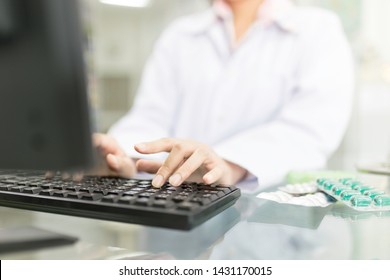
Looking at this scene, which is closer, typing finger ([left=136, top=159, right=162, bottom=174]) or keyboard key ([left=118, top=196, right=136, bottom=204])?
keyboard key ([left=118, top=196, right=136, bottom=204])

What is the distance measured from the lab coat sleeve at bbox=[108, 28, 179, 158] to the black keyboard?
0.53 meters

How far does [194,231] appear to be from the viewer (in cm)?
41

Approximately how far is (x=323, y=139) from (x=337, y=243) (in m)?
0.59

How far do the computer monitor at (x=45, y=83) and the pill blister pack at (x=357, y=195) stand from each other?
341mm

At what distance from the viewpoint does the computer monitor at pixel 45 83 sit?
311 millimetres

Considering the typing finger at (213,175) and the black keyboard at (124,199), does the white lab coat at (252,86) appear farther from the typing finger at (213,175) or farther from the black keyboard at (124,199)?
the black keyboard at (124,199)

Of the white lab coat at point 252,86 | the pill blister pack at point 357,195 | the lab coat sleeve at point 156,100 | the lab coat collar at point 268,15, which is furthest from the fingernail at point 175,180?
the lab coat collar at point 268,15

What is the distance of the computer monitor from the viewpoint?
311 millimetres

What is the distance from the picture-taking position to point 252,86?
1.15 meters

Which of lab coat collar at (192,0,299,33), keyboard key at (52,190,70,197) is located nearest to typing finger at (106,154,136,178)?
keyboard key at (52,190,70,197)

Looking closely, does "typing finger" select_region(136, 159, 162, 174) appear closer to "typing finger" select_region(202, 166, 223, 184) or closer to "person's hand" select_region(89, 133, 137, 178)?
"person's hand" select_region(89, 133, 137, 178)
